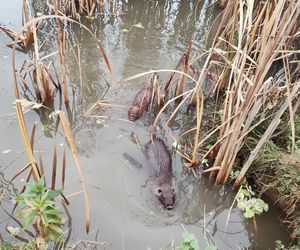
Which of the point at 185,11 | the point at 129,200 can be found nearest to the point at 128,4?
the point at 185,11

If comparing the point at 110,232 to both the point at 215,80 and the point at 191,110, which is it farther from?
the point at 215,80

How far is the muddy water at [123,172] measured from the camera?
11.1 feet

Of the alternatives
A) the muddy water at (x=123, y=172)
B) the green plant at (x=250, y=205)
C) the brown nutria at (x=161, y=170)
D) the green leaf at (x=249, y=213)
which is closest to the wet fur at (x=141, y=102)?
the muddy water at (x=123, y=172)

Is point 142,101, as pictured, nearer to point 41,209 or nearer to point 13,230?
point 13,230

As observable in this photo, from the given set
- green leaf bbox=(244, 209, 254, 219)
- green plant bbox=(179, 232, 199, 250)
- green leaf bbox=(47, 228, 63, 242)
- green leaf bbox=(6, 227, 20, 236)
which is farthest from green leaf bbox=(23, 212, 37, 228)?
green leaf bbox=(244, 209, 254, 219)

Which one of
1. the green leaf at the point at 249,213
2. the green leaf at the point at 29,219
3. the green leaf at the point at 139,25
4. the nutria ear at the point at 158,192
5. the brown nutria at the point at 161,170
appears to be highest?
the green leaf at the point at 139,25

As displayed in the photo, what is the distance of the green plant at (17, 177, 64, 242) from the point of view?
8.28ft

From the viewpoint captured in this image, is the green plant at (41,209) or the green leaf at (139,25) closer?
the green plant at (41,209)

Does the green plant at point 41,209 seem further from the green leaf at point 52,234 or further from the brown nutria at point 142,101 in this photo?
the brown nutria at point 142,101

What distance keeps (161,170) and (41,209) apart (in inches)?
58.1

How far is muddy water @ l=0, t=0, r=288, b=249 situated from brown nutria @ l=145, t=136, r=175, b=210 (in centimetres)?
11

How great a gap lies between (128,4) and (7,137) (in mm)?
3573

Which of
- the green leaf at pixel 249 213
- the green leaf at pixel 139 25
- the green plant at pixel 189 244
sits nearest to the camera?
the green plant at pixel 189 244

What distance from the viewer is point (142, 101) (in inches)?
171
